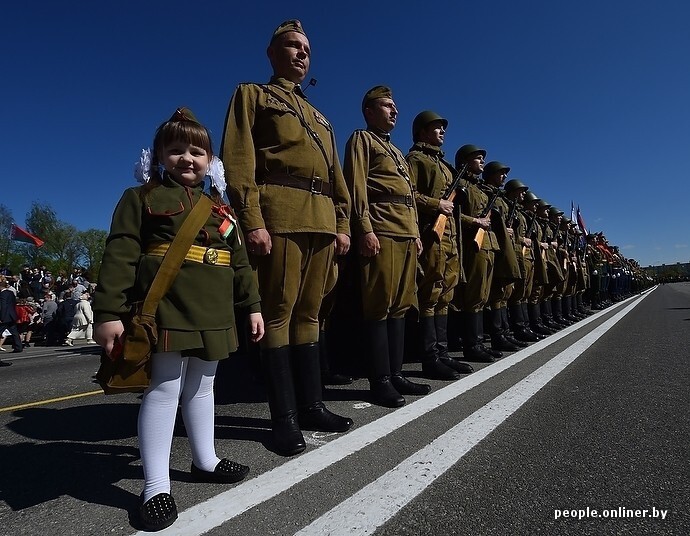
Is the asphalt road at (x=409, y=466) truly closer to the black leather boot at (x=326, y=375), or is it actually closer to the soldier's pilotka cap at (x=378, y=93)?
the black leather boot at (x=326, y=375)

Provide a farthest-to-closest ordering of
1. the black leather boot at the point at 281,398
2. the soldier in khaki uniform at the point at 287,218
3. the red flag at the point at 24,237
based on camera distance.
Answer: the red flag at the point at 24,237
the soldier in khaki uniform at the point at 287,218
the black leather boot at the point at 281,398

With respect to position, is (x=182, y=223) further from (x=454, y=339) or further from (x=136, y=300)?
(x=454, y=339)

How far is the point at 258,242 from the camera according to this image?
234 centimetres

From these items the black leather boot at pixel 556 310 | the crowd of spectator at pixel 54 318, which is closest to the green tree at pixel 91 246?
the crowd of spectator at pixel 54 318

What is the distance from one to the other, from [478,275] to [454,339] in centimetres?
125

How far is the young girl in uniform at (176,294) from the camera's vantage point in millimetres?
1633

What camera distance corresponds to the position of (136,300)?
1.70 m

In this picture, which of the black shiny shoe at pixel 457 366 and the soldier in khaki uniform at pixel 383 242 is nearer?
the soldier in khaki uniform at pixel 383 242

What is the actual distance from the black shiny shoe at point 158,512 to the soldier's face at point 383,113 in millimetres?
2955

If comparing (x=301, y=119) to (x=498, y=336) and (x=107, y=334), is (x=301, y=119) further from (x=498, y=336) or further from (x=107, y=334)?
(x=498, y=336)

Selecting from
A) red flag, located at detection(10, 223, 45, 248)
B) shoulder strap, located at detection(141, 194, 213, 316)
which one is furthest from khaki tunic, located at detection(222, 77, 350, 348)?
red flag, located at detection(10, 223, 45, 248)

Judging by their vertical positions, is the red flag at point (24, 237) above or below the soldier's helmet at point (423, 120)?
above

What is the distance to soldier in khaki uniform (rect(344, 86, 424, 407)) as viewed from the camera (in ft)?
10.4

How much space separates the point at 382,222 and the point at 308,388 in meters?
1.33
